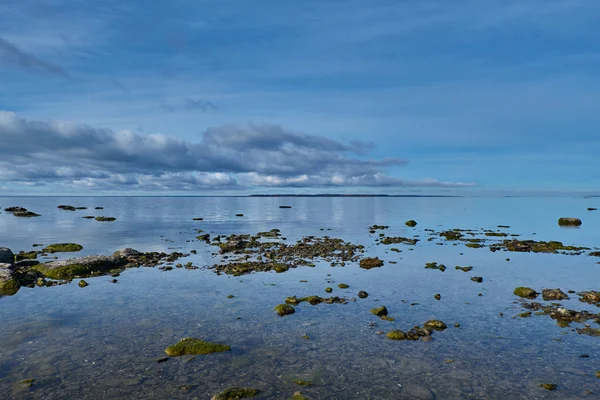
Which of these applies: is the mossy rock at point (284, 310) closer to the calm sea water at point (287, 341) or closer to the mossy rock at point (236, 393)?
the calm sea water at point (287, 341)

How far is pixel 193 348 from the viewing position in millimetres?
18328

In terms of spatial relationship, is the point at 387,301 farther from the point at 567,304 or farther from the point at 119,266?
the point at 119,266

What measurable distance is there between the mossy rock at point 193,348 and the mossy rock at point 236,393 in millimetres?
3977

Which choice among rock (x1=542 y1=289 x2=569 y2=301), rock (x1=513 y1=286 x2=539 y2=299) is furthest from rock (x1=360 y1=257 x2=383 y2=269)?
rock (x1=542 y1=289 x2=569 y2=301)

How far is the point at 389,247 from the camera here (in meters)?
53.3

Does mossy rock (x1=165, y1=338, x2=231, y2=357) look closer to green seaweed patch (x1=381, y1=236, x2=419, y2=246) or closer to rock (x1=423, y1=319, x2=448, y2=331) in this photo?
rock (x1=423, y1=319, x2=448, y2=331)

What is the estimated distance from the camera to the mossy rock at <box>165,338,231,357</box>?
18062 mm

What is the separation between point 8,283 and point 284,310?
2353 centimetres

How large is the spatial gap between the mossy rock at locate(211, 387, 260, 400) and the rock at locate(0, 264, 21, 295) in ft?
80.0

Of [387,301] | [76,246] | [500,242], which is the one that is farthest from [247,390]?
[500,242]

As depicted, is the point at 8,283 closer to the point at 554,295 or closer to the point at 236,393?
the point at 236,393

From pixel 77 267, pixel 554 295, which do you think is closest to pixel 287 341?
pixel 554 295

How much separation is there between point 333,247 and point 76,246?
37.1 m

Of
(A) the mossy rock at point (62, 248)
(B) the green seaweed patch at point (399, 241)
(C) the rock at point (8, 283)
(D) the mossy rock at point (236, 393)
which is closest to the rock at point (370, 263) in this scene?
(B) the green seaweed patch at point (399, 241)
